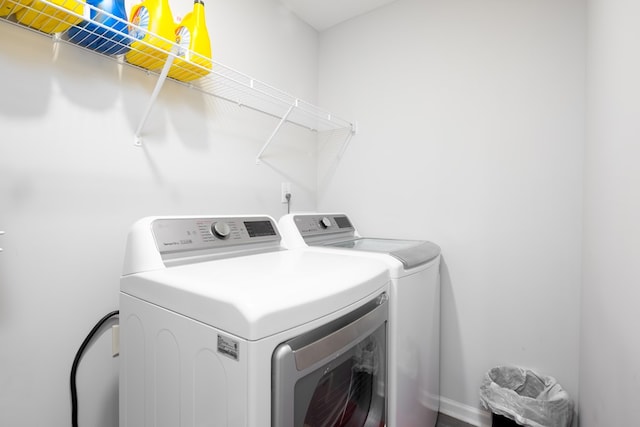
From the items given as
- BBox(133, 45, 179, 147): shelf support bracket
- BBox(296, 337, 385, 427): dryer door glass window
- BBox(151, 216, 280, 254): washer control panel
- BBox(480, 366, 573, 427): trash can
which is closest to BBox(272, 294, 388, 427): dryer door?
BBox(296, 337, 385, 427): dryer door glass window

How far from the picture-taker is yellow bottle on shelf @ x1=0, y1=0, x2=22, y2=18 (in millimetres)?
1001

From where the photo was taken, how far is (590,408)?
1.26 metres

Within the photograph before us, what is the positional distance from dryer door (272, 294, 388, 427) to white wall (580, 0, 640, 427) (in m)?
0.66

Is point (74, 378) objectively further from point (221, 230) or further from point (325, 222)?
point (325, 222)

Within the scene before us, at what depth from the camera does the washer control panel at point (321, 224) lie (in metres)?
1.73

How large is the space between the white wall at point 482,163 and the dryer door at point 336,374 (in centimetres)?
97

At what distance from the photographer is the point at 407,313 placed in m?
1.31

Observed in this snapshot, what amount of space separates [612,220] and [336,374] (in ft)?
3.24

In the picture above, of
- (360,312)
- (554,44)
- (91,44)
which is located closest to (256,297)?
(360,312)

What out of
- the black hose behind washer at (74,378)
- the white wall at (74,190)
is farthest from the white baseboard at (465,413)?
the black hose behind washer at (74,378)

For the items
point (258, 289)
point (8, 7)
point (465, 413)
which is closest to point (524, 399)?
point (465, 413)

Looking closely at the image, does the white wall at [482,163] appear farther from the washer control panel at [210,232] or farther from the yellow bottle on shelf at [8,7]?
the yellow bottle on shelf at [8,7]

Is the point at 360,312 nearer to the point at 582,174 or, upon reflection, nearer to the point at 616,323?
the point at 616,323

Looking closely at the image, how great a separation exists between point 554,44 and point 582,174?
69 centimetres
